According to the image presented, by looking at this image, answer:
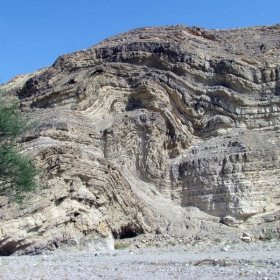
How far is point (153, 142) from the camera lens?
31.2m

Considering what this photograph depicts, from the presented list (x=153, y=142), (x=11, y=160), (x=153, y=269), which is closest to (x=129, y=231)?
(x=153, y=142)

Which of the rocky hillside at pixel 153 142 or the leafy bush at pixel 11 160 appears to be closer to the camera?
the leafy bush at pixel 11 160

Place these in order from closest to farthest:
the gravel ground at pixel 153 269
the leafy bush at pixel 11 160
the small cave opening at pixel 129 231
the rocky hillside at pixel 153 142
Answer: the gravel ground at pixel 153 269, the leafy bush at pixel 11 160, the rocky hillside at pixel 153 142, the small cave opening at pixel 129 231

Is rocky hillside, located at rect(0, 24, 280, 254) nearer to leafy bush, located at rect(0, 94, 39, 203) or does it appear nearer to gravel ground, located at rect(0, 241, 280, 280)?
leafy bush, located at rect(0, 94, 39, 203)

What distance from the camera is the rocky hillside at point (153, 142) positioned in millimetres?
24453

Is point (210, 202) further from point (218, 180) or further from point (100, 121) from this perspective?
point (100, 121)

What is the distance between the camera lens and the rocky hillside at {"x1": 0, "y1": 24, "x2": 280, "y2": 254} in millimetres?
24453

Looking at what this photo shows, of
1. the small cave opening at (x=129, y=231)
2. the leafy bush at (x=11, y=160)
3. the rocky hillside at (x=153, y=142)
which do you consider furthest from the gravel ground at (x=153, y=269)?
the small cave opening at (x=129, y=231)

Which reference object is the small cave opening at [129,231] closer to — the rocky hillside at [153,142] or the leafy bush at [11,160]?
the rocky hillside at [153,142]

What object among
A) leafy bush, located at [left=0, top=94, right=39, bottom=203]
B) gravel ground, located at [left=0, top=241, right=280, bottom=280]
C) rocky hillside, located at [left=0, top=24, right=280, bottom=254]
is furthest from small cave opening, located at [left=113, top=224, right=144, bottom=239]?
leafy bush, located at [left=0, top=94, right=39, bottom=203]

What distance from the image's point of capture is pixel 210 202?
96.8 ft

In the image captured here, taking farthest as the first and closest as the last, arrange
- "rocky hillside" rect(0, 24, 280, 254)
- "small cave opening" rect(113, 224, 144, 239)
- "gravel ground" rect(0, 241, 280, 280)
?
1. "small cave opening" rect(113, 224, 144, 239)
2. "rocky hillside" rect(0, 24, 280, 254)
3. "gravel ground" rect(0, 241, 280, 280)

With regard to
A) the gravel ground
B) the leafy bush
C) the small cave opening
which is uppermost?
the leafy bush

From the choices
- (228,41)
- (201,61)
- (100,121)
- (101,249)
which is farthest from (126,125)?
(228,41)
